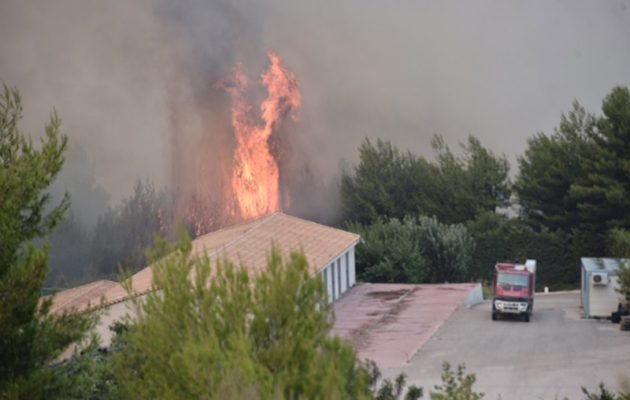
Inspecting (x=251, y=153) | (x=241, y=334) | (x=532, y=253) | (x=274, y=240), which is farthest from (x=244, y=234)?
(x=241, y=334)

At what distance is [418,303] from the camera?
42375 mm

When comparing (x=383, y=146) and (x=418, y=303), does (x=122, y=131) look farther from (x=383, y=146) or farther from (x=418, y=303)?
(x=418, y=303)

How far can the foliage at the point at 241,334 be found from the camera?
12750 mm

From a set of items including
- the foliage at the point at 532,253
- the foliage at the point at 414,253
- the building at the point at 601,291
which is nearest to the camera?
the building at the point at 601,291

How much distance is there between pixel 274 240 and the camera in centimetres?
3831

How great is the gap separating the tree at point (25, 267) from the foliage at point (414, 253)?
3069 cm

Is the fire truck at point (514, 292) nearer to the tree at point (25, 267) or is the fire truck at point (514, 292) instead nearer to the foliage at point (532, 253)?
the foliage at point (532, 253)

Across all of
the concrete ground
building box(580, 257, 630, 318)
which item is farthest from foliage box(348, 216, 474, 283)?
building box(580, 257, 630, 318)

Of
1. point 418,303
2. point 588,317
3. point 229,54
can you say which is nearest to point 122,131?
point 229,54

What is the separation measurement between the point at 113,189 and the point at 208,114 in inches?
239

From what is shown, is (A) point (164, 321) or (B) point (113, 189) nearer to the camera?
(A) point (164, 321)

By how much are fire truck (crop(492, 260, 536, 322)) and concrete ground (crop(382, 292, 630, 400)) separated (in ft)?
1.38

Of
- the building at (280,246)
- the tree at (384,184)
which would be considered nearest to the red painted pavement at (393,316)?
the building at (280,246)

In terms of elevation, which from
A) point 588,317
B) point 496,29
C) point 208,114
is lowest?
point 588,317
